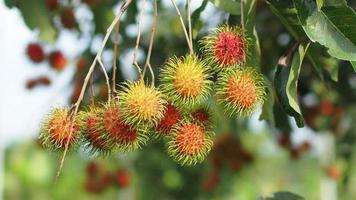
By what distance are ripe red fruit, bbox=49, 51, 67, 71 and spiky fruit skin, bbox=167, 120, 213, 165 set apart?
1.51 metres

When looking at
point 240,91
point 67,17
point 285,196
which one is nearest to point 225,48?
point 240,91

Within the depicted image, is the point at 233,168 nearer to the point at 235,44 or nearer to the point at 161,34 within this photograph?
the point at 161,34

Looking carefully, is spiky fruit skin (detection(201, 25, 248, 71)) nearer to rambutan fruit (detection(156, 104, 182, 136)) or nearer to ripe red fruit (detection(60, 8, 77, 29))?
rambutan fruit (detection(156, 104, 182, 136))

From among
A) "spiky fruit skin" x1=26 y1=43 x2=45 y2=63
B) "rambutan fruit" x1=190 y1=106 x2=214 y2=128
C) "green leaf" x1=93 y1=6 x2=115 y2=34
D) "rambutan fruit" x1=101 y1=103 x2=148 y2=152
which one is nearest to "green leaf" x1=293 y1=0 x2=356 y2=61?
"rambutan fruit" x1=190 y1=106 x2=214 y2=128

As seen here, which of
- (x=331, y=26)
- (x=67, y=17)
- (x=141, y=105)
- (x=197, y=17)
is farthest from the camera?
(x=67, y=17)

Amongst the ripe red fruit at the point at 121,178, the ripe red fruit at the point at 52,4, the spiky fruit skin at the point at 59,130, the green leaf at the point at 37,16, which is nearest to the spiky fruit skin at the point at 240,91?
the spiky fruit skin at the point at 59,130

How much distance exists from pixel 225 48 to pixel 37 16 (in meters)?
1.00

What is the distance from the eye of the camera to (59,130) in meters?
1.15

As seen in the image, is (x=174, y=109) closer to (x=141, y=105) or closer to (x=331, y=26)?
(x=141, y=105)

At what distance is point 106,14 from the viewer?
2455 millimetres

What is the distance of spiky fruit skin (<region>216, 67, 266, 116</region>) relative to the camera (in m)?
1.15

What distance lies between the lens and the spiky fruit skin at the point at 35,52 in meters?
2.54

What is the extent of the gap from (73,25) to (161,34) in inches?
26.7

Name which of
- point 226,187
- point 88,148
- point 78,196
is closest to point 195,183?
point 226,187
